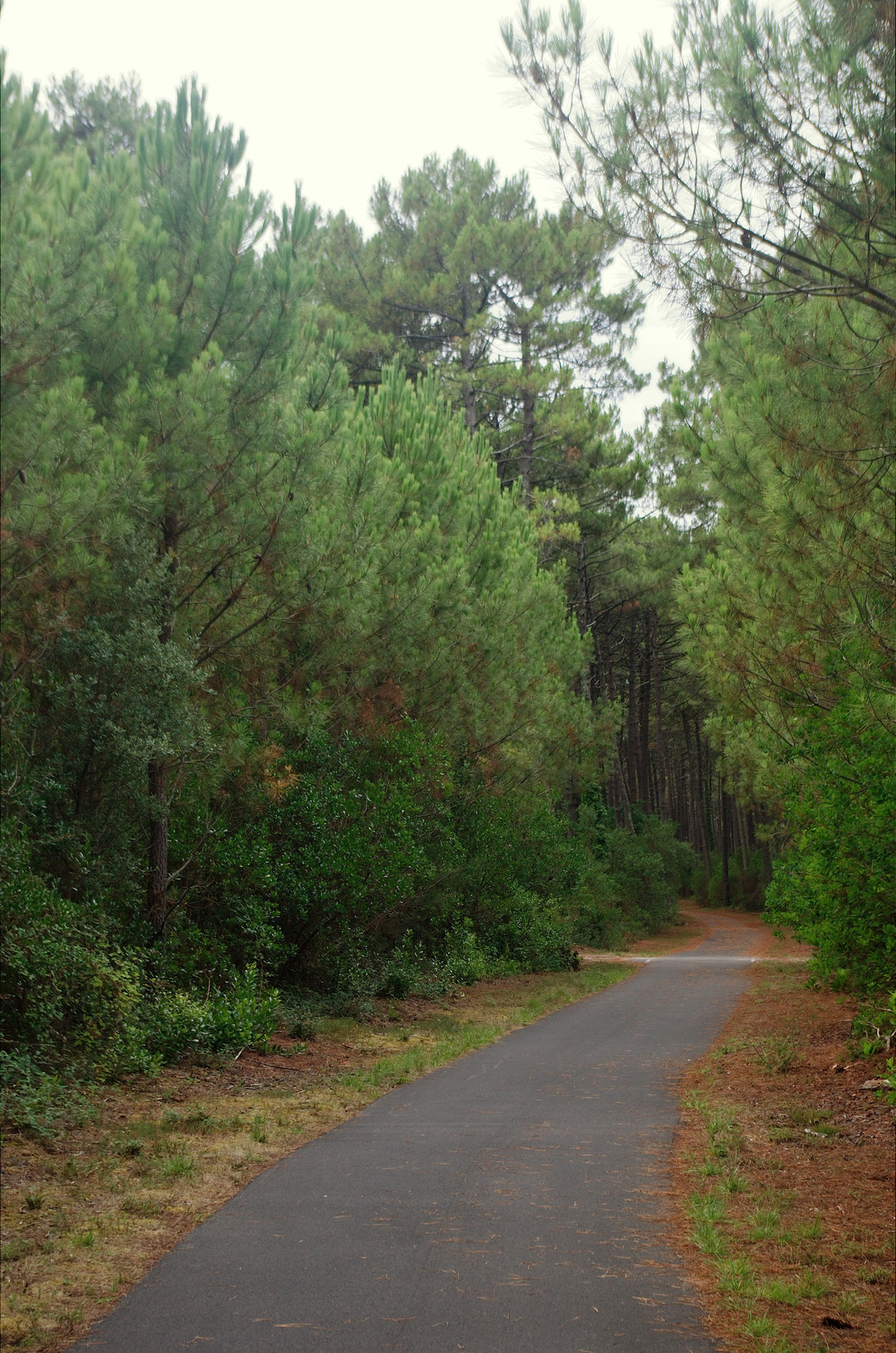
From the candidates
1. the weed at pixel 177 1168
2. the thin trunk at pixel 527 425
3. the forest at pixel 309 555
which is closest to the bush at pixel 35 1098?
the forest at pixel 309 555

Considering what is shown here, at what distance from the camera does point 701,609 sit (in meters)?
15.5

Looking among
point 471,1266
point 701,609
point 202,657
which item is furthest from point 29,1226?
point 701,609

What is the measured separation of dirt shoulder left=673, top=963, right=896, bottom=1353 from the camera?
13.4ft

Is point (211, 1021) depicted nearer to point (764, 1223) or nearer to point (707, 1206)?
point (707, 1206)

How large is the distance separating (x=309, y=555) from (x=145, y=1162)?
6165mm

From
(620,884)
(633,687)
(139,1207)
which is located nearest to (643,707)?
(633,687)

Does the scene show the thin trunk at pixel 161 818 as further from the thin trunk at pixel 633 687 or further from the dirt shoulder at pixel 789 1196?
the thin trunk at pixel 633 687

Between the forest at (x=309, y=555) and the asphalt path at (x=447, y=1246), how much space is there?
221cm

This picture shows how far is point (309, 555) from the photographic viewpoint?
10594 millimetres

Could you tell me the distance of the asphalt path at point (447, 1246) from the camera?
3895mm

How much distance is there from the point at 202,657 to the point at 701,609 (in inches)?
327

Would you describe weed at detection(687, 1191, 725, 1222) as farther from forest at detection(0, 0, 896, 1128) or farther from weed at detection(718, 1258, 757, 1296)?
forest at detection(0, 0, 896, 1128)

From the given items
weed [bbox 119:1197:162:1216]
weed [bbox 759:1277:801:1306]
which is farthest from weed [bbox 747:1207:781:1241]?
weed [bbox 119:1197:162:1216]

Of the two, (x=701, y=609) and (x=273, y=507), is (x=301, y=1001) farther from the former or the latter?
(x=701, y=609)
